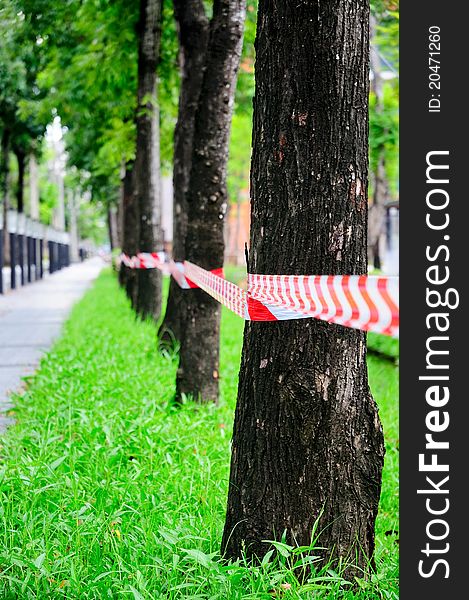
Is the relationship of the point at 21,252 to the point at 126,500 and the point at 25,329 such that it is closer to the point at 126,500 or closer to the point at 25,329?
the point at 25,329

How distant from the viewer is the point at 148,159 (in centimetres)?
1391

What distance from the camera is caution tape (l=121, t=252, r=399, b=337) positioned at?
2.97 meters

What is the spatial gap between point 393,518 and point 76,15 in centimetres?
1071

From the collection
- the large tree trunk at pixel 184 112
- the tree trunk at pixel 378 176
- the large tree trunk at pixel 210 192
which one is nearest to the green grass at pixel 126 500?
the large tree trunk at pixel 210 192

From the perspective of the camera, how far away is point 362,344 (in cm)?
379

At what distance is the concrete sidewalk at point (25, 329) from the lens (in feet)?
30.6

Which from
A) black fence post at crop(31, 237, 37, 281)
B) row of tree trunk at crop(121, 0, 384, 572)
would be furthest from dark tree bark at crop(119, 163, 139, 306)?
row of tree trunk at crop(121, 0, 384, 572)

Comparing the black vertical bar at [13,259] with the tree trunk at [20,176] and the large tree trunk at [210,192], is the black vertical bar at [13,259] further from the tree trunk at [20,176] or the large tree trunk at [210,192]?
the large tree trunk at [210,192]

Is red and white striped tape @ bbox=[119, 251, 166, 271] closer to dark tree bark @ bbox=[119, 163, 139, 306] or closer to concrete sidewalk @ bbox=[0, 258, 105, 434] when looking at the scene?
concrete sidewalk @ bbox=[0, 258, 105, 434]

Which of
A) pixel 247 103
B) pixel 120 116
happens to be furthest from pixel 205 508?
pixel 247 103

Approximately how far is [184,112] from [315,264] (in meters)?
6.94

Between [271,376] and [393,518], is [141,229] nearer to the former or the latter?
[393,518]

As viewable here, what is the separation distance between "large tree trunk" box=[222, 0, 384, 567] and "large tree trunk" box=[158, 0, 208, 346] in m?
5.36

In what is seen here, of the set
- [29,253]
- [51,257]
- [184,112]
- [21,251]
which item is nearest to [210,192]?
[184,112]
